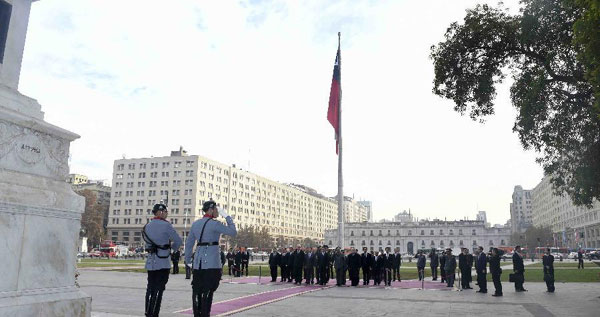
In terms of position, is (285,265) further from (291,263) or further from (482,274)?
(482,274)

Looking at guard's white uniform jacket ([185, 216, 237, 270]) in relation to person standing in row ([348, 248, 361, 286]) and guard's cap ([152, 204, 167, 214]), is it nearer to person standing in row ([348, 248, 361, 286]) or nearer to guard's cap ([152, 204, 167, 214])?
guard's cap ([152, 204, 167, 214])

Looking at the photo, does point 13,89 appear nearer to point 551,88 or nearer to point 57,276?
point 57,276

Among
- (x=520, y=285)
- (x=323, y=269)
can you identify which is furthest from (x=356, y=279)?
(x=520, y=285)

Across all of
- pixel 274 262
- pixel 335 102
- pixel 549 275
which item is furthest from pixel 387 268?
pixel 335 102

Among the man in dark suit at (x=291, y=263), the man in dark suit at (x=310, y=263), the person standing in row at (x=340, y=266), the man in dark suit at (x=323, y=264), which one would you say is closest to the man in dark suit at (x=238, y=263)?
the man in dark suit at (x=291, y=263)

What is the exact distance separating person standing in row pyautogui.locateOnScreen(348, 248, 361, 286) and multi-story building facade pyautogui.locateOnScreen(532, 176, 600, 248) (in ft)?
221

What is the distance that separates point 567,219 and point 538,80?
113m

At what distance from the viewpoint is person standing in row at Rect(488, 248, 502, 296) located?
15750 mm

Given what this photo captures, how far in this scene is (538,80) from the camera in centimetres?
1195

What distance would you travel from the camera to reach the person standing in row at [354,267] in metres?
19.6

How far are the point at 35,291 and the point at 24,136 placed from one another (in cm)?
215

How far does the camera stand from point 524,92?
12.9 metres

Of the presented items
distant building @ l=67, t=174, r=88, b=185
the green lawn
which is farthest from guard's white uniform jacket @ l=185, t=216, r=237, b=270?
distant building @ l=67, t=174, r=88, b=185

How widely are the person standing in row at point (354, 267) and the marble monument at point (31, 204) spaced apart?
14.8 meters
